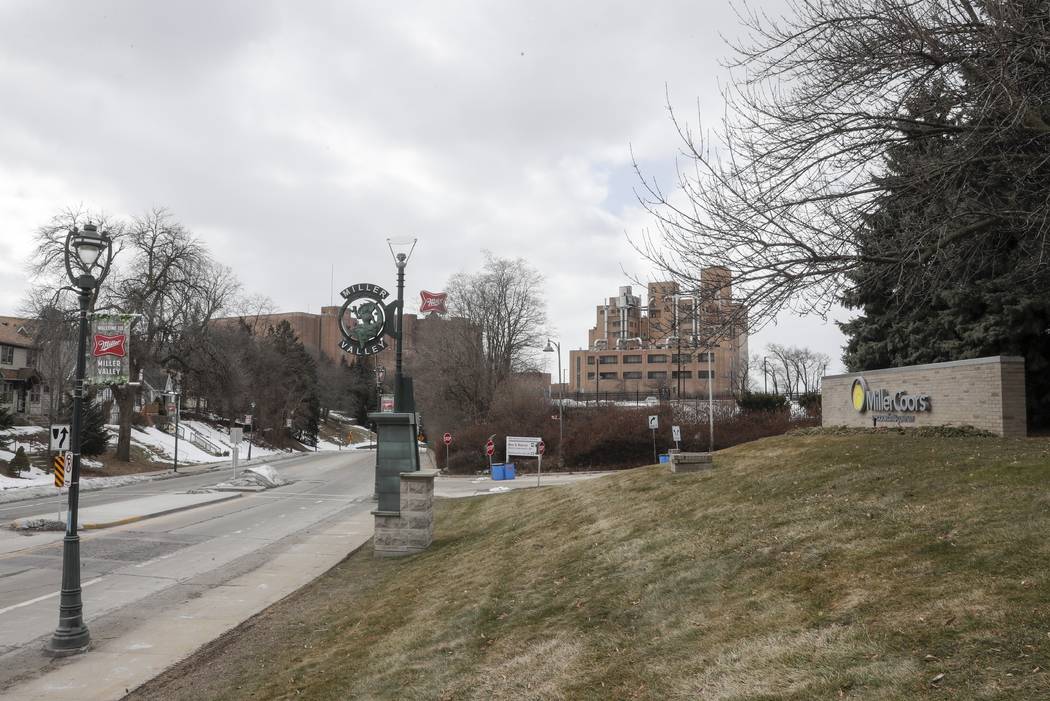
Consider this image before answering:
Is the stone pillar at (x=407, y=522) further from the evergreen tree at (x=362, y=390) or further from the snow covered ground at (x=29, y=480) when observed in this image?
the evergreen tree at (x=362, y=390)

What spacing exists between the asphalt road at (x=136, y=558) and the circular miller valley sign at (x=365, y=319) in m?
5.15

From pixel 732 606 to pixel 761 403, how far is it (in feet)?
151

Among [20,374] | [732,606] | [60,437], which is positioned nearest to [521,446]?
[60,437]

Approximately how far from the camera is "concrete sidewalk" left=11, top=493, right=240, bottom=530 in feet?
70.0

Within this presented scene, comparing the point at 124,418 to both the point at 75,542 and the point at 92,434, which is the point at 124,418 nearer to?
the point at 92,434

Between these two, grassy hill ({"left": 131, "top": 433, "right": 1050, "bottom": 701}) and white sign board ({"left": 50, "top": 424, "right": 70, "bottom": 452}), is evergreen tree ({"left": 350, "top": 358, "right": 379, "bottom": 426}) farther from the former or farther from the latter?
grassy hill ({"left": 131, "top": 433, "right": 1050, "bottom": 701})

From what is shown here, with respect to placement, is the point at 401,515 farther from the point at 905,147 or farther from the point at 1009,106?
the point at 1009,106

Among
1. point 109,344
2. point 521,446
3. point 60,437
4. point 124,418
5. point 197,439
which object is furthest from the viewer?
point 197,439

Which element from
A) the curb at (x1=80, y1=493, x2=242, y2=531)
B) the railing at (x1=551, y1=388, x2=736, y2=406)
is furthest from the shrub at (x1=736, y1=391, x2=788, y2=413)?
the curb at (x1=80, y1=493, x2=242, y2=531)

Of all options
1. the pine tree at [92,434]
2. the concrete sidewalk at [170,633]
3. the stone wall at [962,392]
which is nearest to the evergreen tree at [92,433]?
the pine tree at [92,434]

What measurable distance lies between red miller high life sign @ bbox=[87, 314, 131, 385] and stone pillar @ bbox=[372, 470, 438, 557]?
5.42 meters

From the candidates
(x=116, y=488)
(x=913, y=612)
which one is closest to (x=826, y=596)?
(x=913, y=612)

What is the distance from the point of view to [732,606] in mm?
7090

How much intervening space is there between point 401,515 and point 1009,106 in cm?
1191
